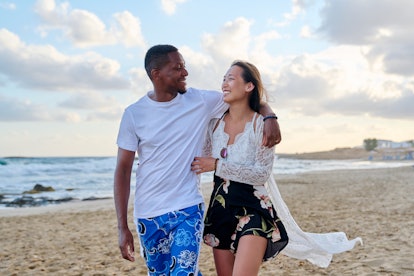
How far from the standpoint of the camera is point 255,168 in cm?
317

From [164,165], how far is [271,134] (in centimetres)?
70

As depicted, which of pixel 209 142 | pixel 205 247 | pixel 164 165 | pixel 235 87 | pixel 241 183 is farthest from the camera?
pixel 205 247

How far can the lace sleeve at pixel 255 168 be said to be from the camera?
3.16 metres

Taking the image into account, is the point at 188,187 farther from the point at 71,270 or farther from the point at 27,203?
the point at 27,203

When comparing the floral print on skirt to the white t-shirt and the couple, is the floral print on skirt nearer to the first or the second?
the couple

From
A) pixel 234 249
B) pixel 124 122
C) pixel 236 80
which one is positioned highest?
pixel 236 80

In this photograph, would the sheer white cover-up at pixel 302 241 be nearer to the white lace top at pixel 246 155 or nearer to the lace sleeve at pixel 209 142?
the white lace top at pixel 246 155

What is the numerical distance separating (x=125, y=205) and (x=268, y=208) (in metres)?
0.92

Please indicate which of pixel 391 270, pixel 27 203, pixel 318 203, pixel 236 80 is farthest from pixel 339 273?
pixel 27 203

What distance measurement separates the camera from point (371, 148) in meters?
85.1

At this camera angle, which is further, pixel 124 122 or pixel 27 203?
pixel 27 203

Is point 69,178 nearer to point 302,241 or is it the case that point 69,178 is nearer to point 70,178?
point 70,178

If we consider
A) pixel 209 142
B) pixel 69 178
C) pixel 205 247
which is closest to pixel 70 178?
pixel 69 178

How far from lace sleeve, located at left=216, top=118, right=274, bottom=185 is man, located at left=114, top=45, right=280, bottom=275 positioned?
0.09 meters
